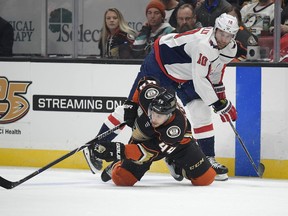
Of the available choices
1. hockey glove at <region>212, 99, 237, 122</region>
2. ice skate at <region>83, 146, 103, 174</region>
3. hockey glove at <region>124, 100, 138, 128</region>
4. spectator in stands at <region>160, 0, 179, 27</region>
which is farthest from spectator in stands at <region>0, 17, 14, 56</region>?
hockey glove at <region>212, 99, 237, 122</region>

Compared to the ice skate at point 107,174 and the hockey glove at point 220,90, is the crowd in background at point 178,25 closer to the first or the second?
the hockey glove at point 220,90

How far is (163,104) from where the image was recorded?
6090 mm

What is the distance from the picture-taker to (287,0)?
7.29 meters

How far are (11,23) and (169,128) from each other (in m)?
2.23

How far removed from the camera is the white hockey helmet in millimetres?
6773

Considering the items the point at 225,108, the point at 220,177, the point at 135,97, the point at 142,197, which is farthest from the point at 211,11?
the point at 142,197

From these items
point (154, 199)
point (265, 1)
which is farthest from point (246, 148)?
point (154, 199)

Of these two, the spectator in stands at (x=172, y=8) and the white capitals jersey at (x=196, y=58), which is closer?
the white capitals jersey at (x=196, y=58)

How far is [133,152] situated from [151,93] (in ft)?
1.31

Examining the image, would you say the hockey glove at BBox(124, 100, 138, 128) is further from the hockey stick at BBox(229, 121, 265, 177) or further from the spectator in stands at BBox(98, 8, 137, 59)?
the spectator in stands at BBox(98, 8, 137, 59)

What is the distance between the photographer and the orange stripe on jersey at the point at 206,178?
650cm

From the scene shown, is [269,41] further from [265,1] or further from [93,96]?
[93,96]

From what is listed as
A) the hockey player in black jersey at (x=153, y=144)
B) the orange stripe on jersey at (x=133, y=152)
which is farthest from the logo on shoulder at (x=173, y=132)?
the orange stripe on jersey at (x=133, y=152)

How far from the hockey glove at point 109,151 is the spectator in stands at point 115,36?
1608mm
